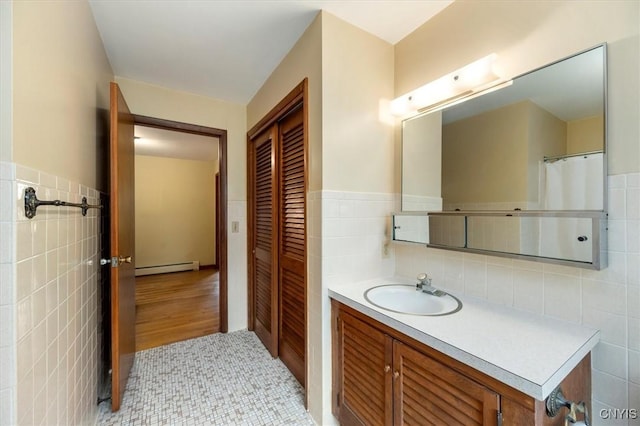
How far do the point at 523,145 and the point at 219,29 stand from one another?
1789 millimetres

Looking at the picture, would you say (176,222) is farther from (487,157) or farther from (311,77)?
(487,157)

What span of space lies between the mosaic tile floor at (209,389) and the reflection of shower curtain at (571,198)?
1.56m

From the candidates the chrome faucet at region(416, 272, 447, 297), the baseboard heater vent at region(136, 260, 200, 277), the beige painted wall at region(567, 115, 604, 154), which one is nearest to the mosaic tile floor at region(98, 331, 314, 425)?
the chrome faucet at region(416, 272, 447, 297)

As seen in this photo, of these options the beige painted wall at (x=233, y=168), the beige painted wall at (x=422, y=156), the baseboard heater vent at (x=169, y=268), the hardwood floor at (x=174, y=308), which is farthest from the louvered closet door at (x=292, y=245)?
the baseboard heater vent at (x=169, y=268)

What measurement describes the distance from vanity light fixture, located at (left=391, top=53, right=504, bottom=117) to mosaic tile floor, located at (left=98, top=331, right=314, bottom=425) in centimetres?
195

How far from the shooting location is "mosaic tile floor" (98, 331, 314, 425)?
157cm

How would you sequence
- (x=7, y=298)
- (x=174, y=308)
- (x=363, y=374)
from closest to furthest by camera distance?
(x=7, y=298), (x=363, y=374), (x=174, y=308)

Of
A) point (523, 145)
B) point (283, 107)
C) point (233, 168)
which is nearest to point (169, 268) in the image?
point (233, 168)

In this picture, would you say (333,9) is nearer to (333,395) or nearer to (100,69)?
(100,69)

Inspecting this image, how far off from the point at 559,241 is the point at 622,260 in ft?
0.56

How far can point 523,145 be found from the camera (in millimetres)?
1181

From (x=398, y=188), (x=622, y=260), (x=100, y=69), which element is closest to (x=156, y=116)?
(x=100, y=69)

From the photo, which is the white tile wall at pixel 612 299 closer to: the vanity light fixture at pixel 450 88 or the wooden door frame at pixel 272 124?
the vanity light fixture at pixel 450 88

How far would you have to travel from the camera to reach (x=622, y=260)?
92 centimetres
